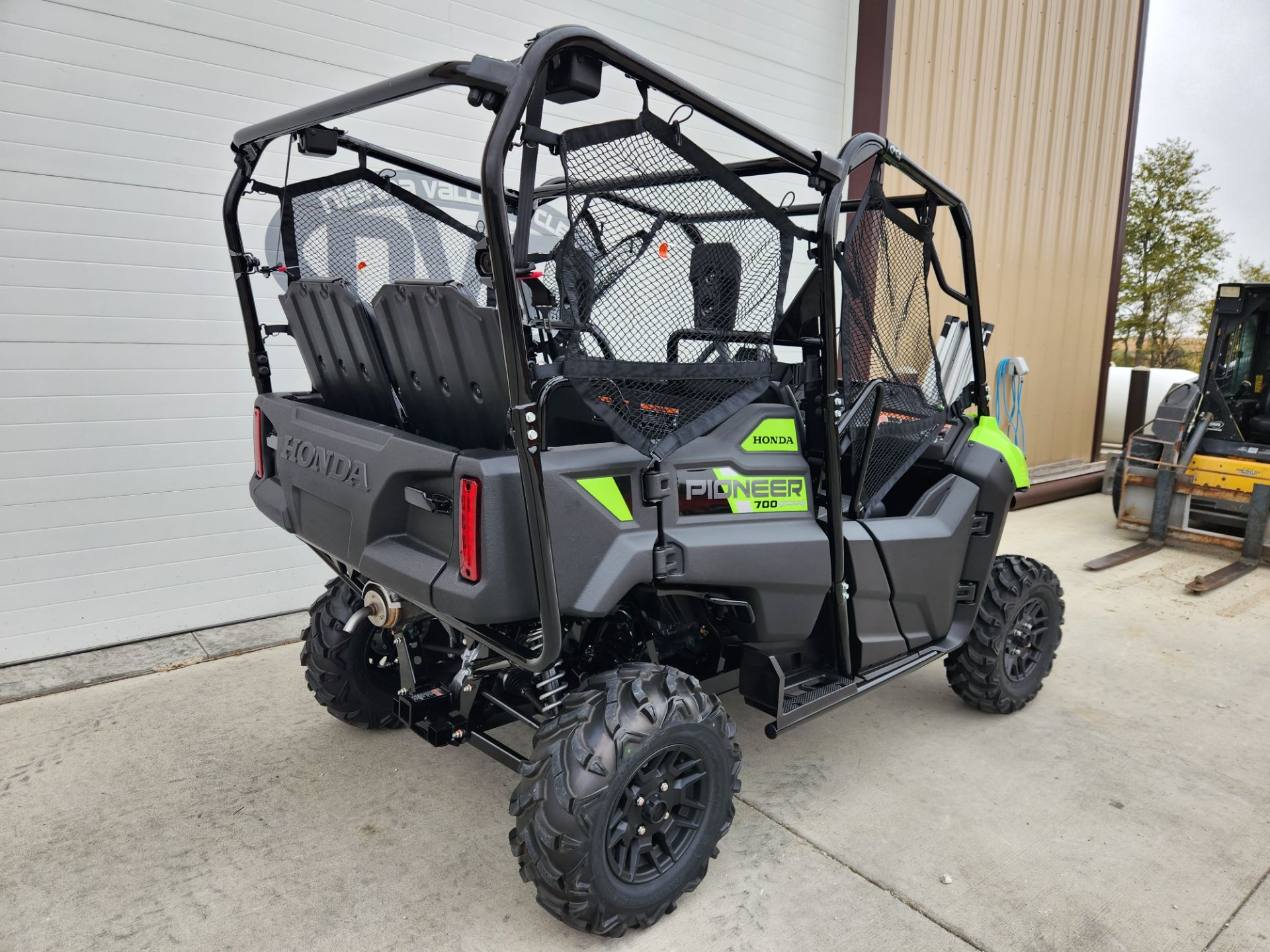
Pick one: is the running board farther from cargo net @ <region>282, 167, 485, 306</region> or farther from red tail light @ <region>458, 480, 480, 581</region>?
cargo net @ <region>282, 167, 485, 306</region>

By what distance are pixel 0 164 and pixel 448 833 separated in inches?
127

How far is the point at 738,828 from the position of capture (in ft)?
8.92

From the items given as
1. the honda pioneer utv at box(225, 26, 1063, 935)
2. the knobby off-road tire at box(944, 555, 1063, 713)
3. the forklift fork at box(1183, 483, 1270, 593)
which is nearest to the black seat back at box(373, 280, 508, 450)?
the honda pioneer utv at box(225, 26, 1063, 935)

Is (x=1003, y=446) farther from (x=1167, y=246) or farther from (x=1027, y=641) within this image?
(x=1167, y=246)

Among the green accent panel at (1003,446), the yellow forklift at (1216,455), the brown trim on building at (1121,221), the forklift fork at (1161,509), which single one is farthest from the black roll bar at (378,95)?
the brown trim on building at (1121,221)

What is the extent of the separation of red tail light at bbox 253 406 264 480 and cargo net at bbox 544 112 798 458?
105 cm

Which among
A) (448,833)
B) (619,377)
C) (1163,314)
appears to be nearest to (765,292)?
(619,377)

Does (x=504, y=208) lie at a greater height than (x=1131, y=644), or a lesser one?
greater

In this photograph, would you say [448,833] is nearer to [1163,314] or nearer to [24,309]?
[24,309]

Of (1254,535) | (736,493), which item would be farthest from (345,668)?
(1254,535)

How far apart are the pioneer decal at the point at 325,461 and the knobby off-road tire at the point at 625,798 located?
79 cm

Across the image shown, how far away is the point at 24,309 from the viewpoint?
3.71 metres

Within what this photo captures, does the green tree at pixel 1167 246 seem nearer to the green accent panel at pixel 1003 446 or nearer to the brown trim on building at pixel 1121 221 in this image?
the brown trim on building at pixel 1121 221

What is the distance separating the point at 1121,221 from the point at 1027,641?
298 inches
